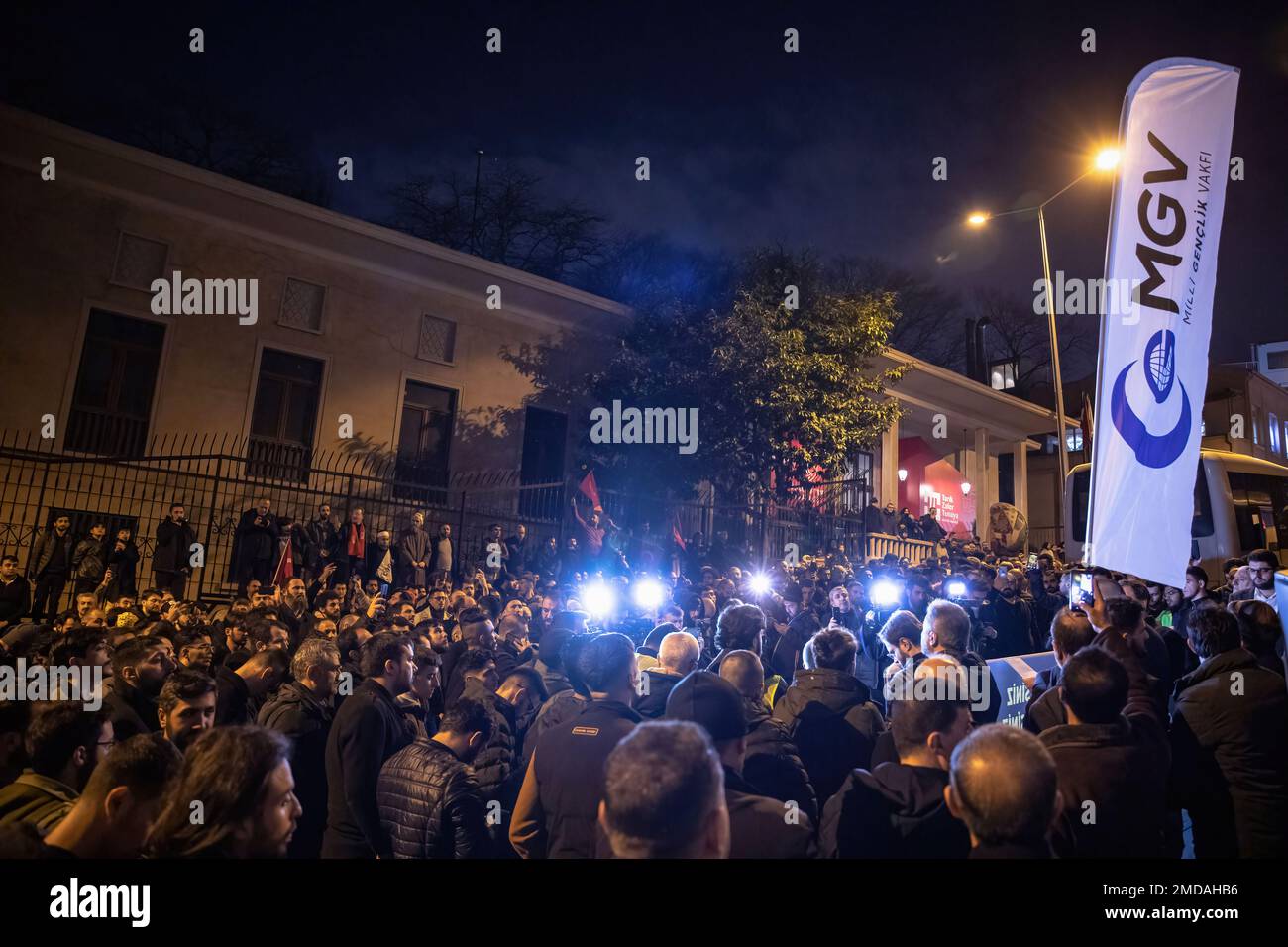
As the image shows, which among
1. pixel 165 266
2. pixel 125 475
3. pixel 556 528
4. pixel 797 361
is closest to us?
pixel 125 475

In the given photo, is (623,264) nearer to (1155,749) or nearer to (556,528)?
(556,528)

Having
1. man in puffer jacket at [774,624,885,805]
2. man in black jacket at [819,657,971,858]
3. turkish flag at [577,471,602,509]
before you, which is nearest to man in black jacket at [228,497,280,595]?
turkish flag at [577,471,602,509]

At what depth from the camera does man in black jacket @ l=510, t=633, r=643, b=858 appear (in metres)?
3.22

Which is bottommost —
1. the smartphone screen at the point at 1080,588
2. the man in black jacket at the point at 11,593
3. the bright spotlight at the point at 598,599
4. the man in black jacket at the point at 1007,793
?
the man in black jacket at the point at 1007,793

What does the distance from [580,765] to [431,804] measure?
0.77m

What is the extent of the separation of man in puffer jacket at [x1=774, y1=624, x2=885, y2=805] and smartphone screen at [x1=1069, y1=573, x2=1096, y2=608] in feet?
11.7

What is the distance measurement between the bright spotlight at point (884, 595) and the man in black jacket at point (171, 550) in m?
10.4

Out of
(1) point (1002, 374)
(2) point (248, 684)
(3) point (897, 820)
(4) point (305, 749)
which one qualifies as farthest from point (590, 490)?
(1) point (1002, 374)

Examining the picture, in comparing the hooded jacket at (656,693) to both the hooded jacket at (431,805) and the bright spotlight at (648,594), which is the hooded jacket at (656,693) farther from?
the bright spotlight at (648,594)

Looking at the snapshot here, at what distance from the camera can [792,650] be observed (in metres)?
6.90

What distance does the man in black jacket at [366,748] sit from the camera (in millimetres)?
3719

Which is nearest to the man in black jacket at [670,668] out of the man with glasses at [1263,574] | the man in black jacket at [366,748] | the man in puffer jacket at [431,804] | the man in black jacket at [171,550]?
the man in puffer jacket at [431,804]

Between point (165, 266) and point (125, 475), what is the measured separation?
4.13m
